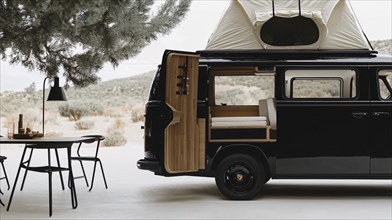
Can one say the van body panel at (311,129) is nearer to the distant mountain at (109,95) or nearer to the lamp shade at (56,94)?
the lamp shade at (56,94)

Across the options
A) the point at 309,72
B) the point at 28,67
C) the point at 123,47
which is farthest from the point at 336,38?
A: the point at 28,67

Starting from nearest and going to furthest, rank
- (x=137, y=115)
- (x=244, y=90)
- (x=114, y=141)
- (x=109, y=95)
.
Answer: (x=114, y=141) → (x=137, y=115) → (x=244, y=90) → (x=109, y=95)

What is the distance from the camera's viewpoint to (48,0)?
6.37 m

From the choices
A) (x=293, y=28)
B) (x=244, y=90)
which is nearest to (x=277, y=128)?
(x=293, y=28)

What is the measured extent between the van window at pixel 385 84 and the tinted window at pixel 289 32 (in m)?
0.87

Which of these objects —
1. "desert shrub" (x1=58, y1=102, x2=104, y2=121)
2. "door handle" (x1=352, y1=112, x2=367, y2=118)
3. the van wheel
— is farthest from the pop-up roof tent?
"desert shrub" (x1=58, y1=102, x2=104, y2=121)

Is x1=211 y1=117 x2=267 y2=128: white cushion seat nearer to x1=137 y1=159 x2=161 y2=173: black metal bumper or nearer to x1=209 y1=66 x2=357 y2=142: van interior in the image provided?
x1=209 y1=66 x2=357 y2=142: van interior

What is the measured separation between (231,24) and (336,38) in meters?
1.26

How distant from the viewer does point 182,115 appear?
730 centimetres

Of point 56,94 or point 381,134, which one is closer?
point 381,134

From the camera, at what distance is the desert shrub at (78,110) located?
25625 millimetres

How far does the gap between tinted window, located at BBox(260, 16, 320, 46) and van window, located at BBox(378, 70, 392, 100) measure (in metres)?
0.87

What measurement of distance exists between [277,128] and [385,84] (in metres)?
1.36

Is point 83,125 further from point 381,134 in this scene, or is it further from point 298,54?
point 381,134
